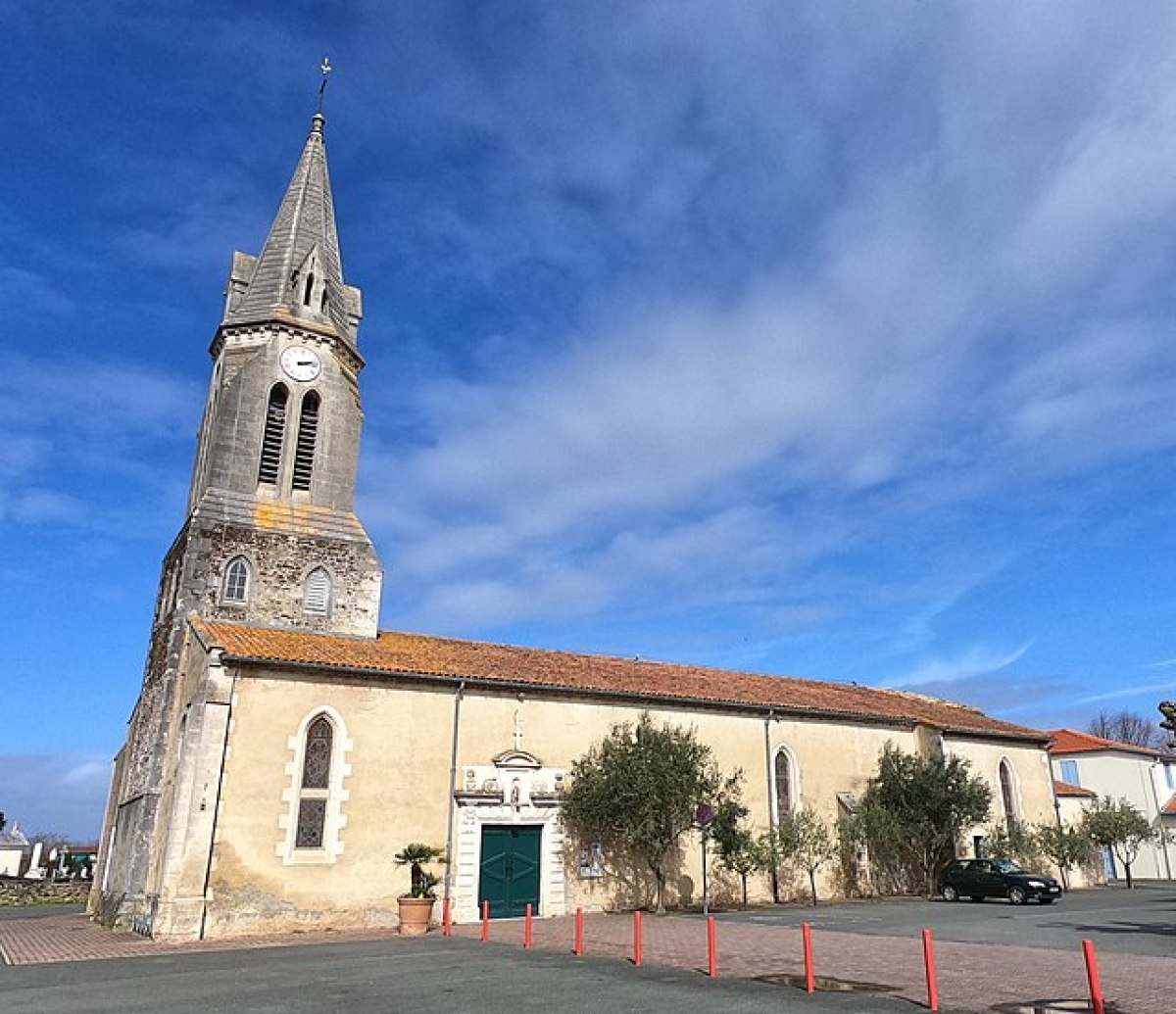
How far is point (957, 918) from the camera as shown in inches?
813

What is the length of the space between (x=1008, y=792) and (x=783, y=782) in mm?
11123

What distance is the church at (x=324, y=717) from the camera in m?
20.0

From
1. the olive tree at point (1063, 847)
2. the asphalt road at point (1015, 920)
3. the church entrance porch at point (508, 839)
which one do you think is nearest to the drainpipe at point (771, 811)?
the asphalt road at point (1015, 920)

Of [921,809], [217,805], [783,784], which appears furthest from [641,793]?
[921,809]

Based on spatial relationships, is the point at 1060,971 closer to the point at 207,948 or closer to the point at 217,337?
the point at 207,948

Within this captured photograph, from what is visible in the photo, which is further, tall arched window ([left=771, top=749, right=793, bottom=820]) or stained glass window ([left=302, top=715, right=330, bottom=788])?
tall arched window ([left=771, top=749, right=793, bottom=820])

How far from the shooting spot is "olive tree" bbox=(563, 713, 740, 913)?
23031mm

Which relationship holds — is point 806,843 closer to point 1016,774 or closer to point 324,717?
point 1016,774

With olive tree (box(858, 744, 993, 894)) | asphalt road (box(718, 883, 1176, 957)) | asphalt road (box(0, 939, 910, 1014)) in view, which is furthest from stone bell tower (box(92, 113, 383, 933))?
olive tree (box(858, 744, 993, 894))

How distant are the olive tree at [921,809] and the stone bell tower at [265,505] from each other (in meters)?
17.5

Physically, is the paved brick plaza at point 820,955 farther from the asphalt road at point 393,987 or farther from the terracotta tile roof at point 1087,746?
the terracotta tile roof at point 1087,746

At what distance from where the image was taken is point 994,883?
2622cm

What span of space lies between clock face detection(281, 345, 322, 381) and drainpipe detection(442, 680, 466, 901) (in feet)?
36.3

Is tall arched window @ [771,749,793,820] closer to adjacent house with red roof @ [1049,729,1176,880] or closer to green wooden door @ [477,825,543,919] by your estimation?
green wooden door @ [477,825,543,919]
